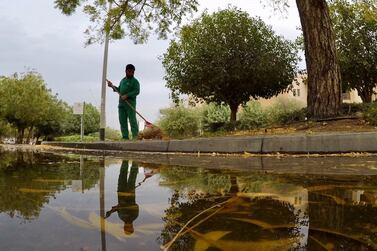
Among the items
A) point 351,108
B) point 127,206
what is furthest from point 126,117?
point 127,206

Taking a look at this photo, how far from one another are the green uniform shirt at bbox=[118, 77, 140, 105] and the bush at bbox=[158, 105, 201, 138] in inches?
1590

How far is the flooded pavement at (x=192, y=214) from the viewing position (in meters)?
1.50

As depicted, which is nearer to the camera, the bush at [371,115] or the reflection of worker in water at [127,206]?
the reflection of worker in water at [127,206]

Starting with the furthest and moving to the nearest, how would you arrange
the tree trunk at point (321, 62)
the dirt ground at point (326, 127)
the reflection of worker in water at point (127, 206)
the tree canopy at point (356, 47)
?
the tree canopy at point (356, 47)
the tree trunk at point (321, 62)
the dirt ground at point (326, 127)
the reflection of worker in water at point (127, 206)

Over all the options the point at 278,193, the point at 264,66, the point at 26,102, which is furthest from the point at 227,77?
the point at 26,102

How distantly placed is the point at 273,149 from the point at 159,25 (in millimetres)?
8856

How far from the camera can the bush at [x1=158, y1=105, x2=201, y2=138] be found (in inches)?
2107

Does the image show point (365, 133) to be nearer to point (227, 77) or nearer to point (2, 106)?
point (227, 77)

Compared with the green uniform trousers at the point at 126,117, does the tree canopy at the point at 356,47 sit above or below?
above

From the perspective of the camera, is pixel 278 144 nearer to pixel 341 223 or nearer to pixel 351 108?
pixel 351 108

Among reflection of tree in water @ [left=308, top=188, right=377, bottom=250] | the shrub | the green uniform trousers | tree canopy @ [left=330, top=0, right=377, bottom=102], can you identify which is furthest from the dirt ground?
tree canopy @ [left=330, top=0, right=377, bottom=102]

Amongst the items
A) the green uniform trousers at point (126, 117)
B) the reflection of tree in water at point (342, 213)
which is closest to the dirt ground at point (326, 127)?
the green uniform trousers at point (126, 117)

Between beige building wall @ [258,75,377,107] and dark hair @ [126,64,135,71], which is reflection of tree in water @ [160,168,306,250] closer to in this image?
dark hair @ [126,64,135,71]

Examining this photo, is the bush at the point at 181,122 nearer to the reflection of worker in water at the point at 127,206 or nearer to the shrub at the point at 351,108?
the shrub at the point at 351,108
